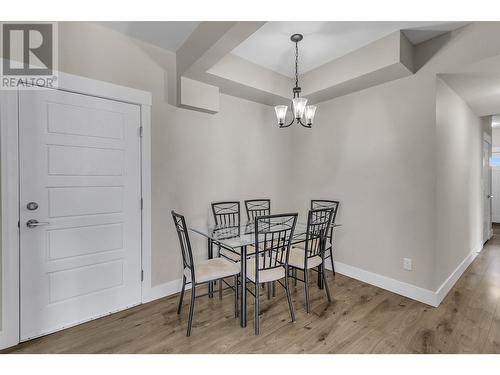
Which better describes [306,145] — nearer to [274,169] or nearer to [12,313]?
[274,169]

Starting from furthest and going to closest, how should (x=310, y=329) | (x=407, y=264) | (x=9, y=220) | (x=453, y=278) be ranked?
(x=453, y=278) < (x=407, y=264) < (x=310, y=329) < (x=9, y=220)

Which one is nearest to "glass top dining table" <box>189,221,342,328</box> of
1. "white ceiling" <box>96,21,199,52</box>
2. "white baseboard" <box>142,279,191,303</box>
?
"white baseboard" <box>142,279,191,303</box>

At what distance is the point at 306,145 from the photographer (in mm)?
3713

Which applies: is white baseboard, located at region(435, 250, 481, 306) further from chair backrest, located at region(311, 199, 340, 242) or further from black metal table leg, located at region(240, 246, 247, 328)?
black metal table leg, located at region(240, 246, 247, 328)

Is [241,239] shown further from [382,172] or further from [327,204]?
[382,172]

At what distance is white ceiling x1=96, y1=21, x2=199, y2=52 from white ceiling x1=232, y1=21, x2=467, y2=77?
2.01 feet

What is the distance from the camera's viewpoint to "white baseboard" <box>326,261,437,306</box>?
2514mm

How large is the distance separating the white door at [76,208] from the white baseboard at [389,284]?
2524mm

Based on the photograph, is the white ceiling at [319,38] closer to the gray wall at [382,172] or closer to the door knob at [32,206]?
the gray wall at [382,172]

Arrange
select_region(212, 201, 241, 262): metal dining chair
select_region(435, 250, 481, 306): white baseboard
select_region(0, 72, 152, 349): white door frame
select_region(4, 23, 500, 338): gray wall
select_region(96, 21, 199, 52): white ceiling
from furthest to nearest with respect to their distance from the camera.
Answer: select_region(212, 201, 241, 262): metal dining chair → select_region(435, 250, 481, 306): white baseboard → select_region(4, 23, 500, 338): gray wall → select_region(96, 21, 199, 52): white ceiling → select_region(0, 72, 152, 349): white door frame

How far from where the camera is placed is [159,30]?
2.31 meters

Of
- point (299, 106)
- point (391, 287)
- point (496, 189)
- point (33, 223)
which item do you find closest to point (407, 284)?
point (391, 287)

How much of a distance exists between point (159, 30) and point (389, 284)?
3585 millimetres
